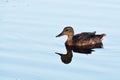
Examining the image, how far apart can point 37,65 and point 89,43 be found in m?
3.88

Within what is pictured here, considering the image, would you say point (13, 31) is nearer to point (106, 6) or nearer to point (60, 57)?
point (60, 57)

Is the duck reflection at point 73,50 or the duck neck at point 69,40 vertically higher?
the duck neck at point 69,40

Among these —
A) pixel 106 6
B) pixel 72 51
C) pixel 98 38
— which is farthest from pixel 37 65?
pixel 106 6

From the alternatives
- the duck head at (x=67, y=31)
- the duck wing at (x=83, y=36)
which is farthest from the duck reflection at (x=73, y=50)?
the duck head at (x=67, y=31)

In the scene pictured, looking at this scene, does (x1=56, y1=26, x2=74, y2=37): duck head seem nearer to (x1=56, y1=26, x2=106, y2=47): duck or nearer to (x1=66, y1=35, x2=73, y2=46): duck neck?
(x1=56, y1=26, x2=106, y2=47): duck

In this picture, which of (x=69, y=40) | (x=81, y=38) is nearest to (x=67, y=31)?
(x=69, y=40)

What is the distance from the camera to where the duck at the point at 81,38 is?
17375mm

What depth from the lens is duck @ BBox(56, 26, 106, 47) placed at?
17.4 meters

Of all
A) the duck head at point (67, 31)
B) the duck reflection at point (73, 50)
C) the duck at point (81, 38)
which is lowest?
the duck reflection at point (73, 50)

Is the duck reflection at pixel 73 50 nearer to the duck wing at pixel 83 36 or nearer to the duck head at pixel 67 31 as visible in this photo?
the duck wing at pixel 83 36

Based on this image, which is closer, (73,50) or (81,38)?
(73,50)

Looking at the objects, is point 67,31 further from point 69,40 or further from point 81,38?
point 81,38

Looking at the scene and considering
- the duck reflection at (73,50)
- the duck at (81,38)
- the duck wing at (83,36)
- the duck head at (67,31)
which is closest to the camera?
the duck reflection at (73,50)

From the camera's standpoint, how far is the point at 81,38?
17.5 metres
